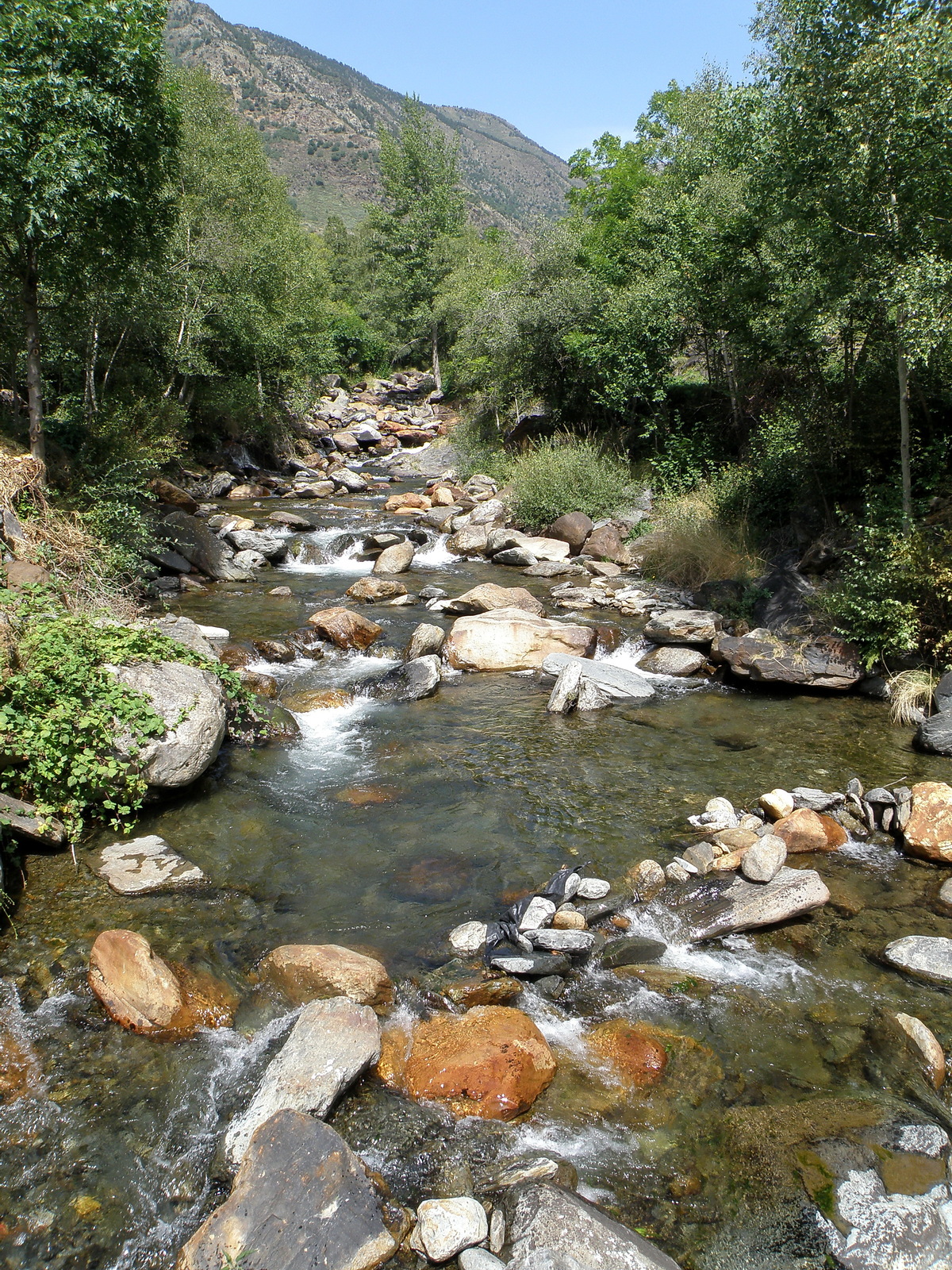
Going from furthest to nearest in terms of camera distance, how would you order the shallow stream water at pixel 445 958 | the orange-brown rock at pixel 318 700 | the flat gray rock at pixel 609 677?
the flat gray rock at pixel 609 677
the orange-brown rock at pixel 318 700
the shallow stream water at pixel 445 958

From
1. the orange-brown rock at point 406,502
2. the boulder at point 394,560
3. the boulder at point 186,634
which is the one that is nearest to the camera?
the boulder at point 186,634

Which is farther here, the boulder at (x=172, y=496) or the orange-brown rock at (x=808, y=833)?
the boulder at (x=172, y=496)

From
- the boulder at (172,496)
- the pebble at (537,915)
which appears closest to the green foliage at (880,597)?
the pebble at (537,915)

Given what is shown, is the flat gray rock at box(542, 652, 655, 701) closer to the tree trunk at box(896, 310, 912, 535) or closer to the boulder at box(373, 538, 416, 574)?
the tree trunk at box(896, 310, 912, 535)

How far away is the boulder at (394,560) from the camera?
1691cm

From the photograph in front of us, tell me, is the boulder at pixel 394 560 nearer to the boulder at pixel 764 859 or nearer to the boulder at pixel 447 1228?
the boulder at pixel 764 859

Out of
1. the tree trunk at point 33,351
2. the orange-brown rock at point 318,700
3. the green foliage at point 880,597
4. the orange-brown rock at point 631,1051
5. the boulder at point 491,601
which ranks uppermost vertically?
the tree trunk at point 33,351

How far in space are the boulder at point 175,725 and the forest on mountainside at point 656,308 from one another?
446 cm

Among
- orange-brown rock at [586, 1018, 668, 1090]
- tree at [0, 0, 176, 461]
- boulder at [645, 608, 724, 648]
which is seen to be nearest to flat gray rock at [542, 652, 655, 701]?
boulder at [645, 608, 724, 648]

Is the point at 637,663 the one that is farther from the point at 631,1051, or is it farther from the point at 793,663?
the point at 631,1051

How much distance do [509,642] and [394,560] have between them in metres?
5.96

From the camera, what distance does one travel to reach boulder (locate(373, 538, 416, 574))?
16906mm

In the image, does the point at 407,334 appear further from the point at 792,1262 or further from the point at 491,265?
the point at 792,1262

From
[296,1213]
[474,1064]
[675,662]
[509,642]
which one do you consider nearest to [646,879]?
[474,1064]
